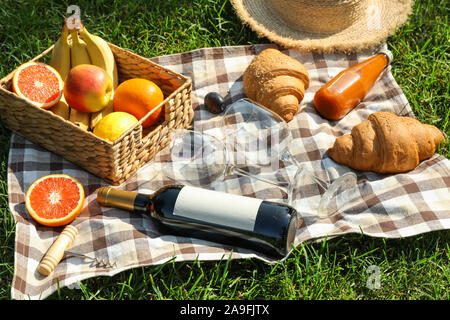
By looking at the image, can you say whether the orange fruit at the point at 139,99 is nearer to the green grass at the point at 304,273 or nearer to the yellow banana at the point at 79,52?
the yellow banana at the point at 79,52

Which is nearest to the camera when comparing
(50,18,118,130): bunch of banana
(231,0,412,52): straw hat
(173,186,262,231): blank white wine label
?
(173,186,262,231): blank white wine label

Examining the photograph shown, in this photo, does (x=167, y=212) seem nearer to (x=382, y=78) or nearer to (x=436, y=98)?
(x=382, y=78)

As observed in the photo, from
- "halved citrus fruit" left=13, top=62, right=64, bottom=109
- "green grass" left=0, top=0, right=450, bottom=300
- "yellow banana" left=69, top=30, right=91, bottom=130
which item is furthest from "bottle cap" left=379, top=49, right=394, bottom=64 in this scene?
"halved citrus fruit" left=13, top=62, right=64, bottom=109

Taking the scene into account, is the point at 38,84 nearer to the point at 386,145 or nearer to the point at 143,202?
the point at 143,202

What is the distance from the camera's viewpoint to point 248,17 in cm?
309

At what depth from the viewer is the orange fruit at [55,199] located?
2119 millimetres

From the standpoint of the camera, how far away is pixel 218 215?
1.94 metres

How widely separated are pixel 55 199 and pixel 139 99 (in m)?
0.57

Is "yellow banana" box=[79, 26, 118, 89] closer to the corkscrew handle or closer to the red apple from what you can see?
the red apple

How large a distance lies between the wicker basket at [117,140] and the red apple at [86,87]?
0.14 m

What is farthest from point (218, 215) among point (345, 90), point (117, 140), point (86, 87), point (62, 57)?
point (62, 57)

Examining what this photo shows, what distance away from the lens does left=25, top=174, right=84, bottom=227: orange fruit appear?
2119 millimetres

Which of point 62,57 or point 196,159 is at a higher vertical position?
point 62,57

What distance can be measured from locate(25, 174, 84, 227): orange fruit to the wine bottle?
147 mm
